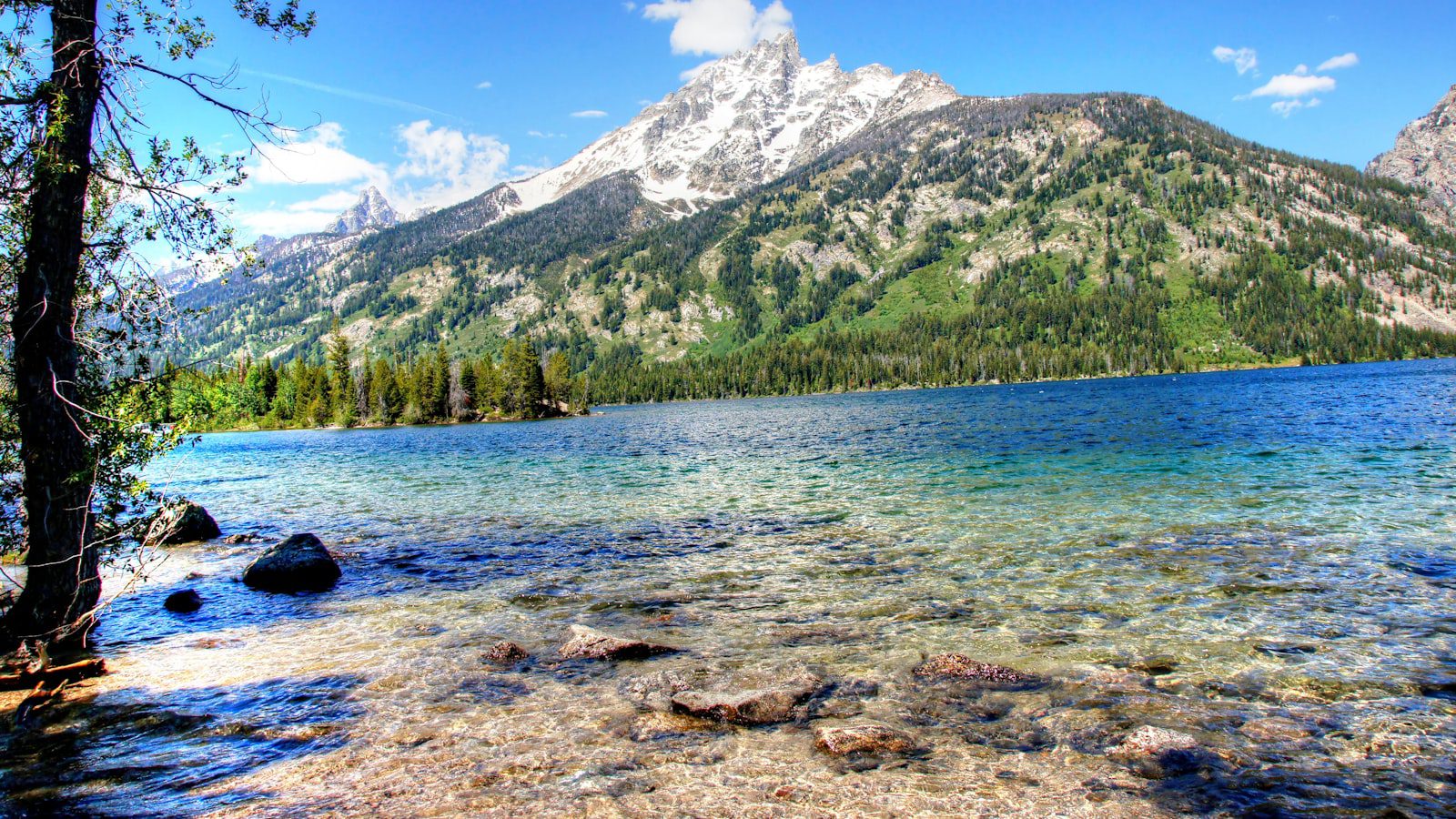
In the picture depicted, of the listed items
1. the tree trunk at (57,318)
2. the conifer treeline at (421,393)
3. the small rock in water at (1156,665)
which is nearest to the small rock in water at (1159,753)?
the small rock in water at (1156,665)

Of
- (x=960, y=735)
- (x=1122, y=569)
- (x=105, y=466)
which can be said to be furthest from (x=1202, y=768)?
(x=105, y=466)

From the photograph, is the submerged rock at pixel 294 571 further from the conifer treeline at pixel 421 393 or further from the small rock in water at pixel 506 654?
the conifer treeline at pixel 421 393

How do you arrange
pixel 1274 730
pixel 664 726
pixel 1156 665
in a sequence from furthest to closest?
1. pixel 1156 665
2. pixel 664 726
3. pixel 1274 730

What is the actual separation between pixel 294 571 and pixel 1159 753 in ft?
75.5

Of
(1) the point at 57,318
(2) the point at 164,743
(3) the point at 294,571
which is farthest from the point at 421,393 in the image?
(2) the point at 164,743

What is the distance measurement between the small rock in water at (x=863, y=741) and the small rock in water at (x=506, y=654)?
22.2 ft

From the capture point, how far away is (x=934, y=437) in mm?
63562

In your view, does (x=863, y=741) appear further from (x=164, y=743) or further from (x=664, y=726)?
(x=164, y=743)

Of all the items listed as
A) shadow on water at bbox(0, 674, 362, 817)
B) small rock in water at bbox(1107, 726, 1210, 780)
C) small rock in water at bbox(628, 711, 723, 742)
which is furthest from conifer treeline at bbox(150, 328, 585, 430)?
small rock in water at bbox(1107, 726, 1210, 780)

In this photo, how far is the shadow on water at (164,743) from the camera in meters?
8.09

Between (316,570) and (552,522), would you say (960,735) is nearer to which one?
(316,570)

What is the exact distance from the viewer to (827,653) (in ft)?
42.5

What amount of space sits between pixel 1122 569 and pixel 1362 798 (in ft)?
36.6

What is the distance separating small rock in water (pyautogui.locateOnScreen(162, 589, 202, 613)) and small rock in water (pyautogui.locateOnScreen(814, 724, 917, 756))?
18.7 meters
